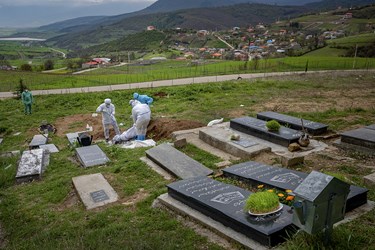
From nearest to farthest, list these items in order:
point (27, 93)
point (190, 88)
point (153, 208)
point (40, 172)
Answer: point (153, 208)
point (40, 172)
point (27, 93)
point (190, 88)

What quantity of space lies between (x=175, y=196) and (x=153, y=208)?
48 cm

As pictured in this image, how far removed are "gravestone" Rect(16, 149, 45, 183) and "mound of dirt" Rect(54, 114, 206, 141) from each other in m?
4.29

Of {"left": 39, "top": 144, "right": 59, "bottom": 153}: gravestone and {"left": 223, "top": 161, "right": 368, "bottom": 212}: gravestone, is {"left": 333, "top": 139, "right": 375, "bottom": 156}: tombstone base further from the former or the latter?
{"left": 39, "top": 144, "right": 59, "bottom": 153}: gravestone

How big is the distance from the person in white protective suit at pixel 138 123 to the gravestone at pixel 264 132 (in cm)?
334

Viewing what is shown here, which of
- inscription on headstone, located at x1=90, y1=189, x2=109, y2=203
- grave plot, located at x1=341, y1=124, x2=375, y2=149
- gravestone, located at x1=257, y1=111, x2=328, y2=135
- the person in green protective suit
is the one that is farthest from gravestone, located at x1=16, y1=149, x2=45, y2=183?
the person in green protective suit

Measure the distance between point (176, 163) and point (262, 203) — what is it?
363 centimetres

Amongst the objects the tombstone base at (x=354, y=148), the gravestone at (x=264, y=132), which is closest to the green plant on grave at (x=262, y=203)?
the gravestone at (x=264, y=132)

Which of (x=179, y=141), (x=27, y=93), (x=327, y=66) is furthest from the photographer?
(x=327, y=66)

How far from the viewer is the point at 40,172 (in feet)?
29.0

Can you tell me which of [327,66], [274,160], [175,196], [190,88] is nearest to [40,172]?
[175,196]

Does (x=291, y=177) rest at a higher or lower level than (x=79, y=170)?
higher

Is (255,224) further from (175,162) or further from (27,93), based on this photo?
(27,93)

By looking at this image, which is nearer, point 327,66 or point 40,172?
point 40,172

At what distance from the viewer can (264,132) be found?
9.78m
